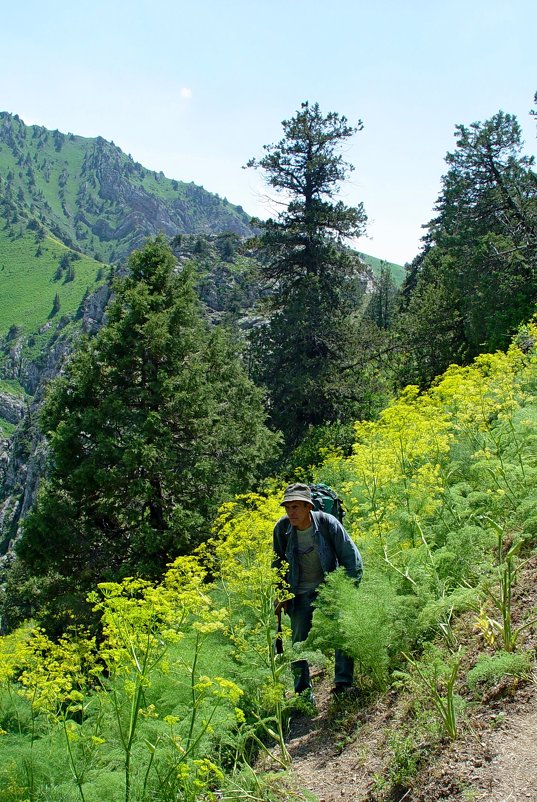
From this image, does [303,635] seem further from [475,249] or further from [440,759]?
[475,249]

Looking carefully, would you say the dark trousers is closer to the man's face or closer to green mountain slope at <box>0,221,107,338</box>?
the man's face

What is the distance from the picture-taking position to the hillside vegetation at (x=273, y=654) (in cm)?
376

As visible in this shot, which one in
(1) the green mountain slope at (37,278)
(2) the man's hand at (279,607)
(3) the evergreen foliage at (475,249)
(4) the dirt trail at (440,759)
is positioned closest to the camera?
(4) the dirt trail at (440,759)

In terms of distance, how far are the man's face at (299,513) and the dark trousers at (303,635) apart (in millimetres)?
732

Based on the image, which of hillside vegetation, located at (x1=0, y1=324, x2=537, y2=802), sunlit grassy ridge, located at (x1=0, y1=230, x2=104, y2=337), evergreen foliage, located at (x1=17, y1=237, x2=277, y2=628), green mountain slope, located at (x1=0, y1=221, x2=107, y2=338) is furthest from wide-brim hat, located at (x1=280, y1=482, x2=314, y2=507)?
green mountain slope, located at (x1=0, y1=221, x2=107, y2=338)

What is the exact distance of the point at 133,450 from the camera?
1236cm

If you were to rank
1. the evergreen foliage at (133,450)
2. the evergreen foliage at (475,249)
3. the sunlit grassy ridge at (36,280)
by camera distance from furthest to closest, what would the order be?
→ the sunlit grassy ridge at (36,280), the evergreen foliage at (475,249), the evergreen foliage at (133,450)

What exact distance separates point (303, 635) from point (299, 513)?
126 cm

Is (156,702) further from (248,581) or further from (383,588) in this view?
(383,588)

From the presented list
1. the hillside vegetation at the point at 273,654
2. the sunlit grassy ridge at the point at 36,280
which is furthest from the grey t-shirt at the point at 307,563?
the sunlit grassy ridge at the point at 36,280

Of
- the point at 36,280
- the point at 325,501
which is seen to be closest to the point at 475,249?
the point at 325,501

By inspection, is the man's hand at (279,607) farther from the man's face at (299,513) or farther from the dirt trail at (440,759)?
the dirt trail at (440,759)

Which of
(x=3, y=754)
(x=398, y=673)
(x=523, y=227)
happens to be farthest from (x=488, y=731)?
(x=523, y=227)

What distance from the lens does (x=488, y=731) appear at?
367 cm
